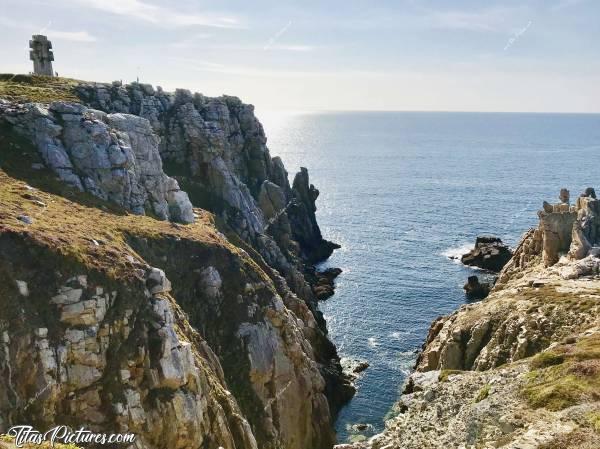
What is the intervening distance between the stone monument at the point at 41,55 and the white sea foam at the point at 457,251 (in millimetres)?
87270

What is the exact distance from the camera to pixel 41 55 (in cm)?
9125

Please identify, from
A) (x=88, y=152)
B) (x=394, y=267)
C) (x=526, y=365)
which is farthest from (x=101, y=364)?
(x=394, y=267)

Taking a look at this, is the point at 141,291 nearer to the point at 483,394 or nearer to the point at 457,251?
the point at 483,394

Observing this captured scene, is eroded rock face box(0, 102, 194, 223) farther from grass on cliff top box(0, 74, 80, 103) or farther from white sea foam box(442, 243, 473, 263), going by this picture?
white sea foam box(442, 243, 473, 263)

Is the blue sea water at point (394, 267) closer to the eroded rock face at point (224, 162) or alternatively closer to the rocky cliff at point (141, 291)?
the eroded rock face at point (224, 162)

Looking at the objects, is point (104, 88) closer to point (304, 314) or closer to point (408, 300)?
point (304, 314)

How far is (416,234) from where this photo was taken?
490 ft

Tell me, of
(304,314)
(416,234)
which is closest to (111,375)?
(304,314)

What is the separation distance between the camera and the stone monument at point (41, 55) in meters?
90.9

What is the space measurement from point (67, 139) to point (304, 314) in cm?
3657

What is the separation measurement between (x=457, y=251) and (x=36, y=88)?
93.8 m

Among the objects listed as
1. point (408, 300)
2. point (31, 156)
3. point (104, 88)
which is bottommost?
point (408, 300)

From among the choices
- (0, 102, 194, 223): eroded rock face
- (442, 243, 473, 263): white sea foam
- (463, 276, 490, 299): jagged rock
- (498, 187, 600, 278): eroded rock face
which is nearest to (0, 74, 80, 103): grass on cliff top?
(0, 102, 194, 223): eroded rock face

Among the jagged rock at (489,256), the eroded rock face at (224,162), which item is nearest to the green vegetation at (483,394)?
the eroded rock face at (224,162)
